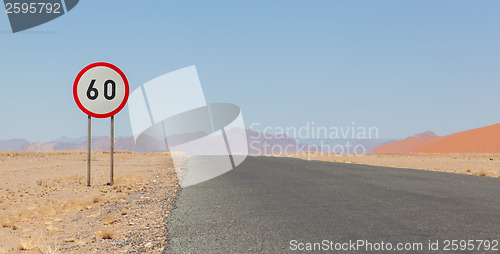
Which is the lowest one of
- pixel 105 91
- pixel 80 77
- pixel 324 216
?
pixel 324 216

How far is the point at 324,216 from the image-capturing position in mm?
7703

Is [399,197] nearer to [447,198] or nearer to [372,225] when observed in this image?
[447,198]

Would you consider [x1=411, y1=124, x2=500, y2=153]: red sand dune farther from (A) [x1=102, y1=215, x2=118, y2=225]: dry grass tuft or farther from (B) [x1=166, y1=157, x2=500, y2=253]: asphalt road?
(A) [x1=102, y1=215, x2=118, y2=225]: dry grass tuft

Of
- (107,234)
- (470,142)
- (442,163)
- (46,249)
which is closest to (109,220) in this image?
(107,234)

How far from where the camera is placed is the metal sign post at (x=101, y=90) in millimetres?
11758

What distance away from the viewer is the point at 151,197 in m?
11.0

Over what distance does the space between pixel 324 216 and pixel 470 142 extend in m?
97.1

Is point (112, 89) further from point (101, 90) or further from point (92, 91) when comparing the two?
point (92, 91)

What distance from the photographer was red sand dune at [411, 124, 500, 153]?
85581 mm

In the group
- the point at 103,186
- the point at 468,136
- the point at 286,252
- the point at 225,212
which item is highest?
the point at 286,252

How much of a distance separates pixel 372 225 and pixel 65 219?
6.36 m

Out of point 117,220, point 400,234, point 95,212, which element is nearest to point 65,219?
point 95,212

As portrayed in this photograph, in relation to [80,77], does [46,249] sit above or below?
below

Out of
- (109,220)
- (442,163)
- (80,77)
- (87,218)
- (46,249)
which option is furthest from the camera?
(442,163)
